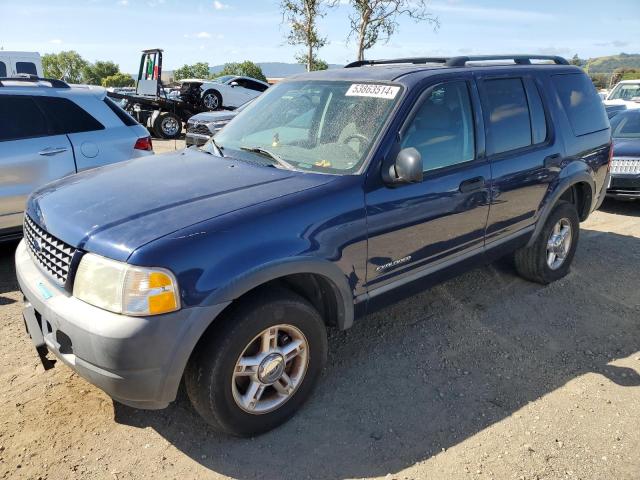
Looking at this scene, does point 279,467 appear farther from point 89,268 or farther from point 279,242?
point 89,268

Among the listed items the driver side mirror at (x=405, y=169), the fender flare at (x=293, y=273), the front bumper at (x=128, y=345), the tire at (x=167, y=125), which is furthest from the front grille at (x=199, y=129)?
the front bumper at (x=128, y=345)

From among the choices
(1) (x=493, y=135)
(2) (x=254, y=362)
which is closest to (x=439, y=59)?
(1) (x=493, y=135)

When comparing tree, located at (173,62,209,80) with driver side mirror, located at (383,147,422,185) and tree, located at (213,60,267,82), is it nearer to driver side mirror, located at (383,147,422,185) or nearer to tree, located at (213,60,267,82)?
tree, located at (213,60,267,82)

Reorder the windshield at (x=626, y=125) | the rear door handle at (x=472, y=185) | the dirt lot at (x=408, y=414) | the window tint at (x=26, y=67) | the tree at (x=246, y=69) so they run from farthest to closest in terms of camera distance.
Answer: the tree at (x=246, y=69) < the window tint at (x=26, y=67) < the windshield at (x=626, y=125) < the rear door handle at (x=472, y=185) < the dirt lot at (x=408, y=414)

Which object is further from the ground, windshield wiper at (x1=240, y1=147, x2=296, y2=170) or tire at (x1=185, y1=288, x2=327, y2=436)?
windshield wiper at (x1=240, y1=147, x2=296, y2=170)

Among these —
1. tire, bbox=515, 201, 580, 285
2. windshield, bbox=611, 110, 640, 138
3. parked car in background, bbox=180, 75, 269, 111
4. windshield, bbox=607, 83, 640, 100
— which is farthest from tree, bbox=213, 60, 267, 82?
tire, bbox=515, 201, 580, 285

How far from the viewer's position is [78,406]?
9.52ft

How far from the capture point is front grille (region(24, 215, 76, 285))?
2418 millimetres

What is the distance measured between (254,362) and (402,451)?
881 millimetres

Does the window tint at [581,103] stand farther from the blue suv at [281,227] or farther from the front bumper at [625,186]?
the front bumper at [625,186]

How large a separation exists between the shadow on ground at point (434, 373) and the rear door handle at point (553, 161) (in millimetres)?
1125

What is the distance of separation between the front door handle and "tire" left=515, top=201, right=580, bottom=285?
14.0 feet

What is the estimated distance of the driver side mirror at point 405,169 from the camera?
2.76 metres

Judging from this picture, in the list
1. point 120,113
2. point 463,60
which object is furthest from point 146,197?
point 120,113
